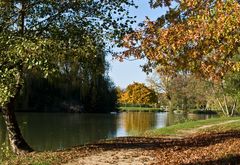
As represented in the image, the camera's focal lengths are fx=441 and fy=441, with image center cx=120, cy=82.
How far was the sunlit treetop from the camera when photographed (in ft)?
28.1

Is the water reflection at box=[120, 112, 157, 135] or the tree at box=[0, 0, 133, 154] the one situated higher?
the tree at box=[0, 0, 133, 154]

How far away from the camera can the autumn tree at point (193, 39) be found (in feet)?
28.1

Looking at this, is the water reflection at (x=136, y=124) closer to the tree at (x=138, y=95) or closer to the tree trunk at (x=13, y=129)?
the tree trunk at (x=13, y=129)

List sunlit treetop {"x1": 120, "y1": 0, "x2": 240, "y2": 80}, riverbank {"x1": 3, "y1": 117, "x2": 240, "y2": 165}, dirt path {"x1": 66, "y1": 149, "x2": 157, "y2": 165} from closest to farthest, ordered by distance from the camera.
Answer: sunlit treetop {"x1": 120, "y1": 0, "x2": 240, "y2": 80} < riverbank {"x1": 3, "y1": 117, "x2": 240, "y2": 165} < dirt path {"x1": 66, "y1": 149, "x2": 157, "y2": 165}

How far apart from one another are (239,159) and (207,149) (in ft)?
11.9

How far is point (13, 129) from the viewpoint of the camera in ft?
54.6

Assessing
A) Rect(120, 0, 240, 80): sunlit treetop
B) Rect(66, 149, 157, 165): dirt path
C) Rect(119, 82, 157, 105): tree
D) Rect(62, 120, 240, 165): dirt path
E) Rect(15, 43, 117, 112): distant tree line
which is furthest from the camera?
Rect(119, 82, 157, 105): tree

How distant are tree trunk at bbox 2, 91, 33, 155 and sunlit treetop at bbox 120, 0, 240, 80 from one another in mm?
6354

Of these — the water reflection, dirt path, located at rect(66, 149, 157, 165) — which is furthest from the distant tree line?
dirt path, located at rect(66, 149, 157, 165)

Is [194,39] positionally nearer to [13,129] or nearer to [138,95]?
[13,129]

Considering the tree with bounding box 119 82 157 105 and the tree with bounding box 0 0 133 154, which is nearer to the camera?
the tree with bounding box 0 0 133 154

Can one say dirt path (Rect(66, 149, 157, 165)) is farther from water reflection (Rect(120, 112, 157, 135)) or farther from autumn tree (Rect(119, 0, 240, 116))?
water reflection (Rect(120, 112, 157, 135))

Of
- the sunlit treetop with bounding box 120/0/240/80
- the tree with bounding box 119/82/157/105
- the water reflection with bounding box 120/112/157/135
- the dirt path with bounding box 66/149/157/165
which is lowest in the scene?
the dirt path with bounding box 66/149/157/165

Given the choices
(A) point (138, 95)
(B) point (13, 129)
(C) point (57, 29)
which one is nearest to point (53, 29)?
(C) point (57, 29)
